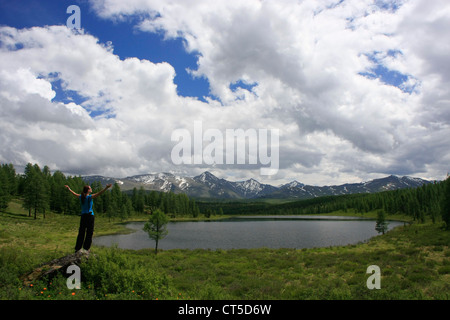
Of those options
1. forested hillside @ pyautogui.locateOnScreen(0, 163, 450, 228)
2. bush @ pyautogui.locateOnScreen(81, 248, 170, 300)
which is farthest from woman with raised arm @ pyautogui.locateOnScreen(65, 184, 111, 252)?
forested hillside @ pyautogui.locateOnScreen(0, 163, 450, 228)

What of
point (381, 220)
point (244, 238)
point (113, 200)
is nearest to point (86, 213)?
point (244, 238)

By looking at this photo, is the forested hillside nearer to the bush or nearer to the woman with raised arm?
the bush

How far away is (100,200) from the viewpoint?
381ft

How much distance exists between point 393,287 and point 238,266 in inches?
588

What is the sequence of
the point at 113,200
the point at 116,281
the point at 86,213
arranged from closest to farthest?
the point at 116,281
the point at 86,213
the point at 113,200

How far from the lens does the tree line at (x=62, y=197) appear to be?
249ft

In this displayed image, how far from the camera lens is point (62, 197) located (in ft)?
324

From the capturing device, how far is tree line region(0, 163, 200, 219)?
249 feet

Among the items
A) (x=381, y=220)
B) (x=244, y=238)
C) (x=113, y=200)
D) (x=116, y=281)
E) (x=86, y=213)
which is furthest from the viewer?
(x=113, y=200)

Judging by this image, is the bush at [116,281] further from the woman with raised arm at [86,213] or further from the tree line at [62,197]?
the tree line at [62,197]

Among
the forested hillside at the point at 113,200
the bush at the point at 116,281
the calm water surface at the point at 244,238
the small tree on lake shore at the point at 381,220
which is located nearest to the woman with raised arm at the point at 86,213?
the bush at the point at 116,281

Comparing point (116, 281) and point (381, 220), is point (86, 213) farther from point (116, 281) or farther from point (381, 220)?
point (381, 220)
